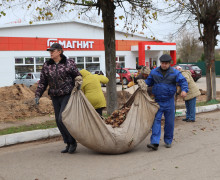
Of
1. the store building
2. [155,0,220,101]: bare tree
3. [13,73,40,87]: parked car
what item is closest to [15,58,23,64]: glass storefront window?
the store building

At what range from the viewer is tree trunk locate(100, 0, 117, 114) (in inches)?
327

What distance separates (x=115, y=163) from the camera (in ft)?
15.5

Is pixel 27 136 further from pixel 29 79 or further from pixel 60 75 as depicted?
pixel 29 79

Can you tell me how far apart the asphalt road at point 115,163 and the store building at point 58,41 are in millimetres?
20141

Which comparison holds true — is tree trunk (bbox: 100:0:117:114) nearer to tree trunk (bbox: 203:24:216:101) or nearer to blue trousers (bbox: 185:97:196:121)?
blue trousers (bbox: 185:97:196:121)

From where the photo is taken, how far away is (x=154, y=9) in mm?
9328

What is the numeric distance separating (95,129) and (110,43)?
3.98 meters

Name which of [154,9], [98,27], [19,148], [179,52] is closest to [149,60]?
[98,27]

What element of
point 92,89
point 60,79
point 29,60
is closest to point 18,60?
point 29,60

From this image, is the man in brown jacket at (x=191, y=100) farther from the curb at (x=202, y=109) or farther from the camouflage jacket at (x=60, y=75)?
the camouflage jacket at (x=60, y=75)

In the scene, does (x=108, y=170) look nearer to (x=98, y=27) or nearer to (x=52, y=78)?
(x=52, y=78)

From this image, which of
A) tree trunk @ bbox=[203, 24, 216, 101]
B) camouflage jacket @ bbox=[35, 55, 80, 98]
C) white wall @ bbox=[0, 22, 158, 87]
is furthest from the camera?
white wall @ bbox=[0, 22, 158, 87]

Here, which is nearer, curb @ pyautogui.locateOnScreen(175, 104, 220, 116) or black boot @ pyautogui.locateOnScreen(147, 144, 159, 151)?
black boot @ pyautogui.locateOnScreen(147, 144, 159, 151)

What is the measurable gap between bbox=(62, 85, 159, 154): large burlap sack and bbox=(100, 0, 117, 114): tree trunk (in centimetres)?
345
